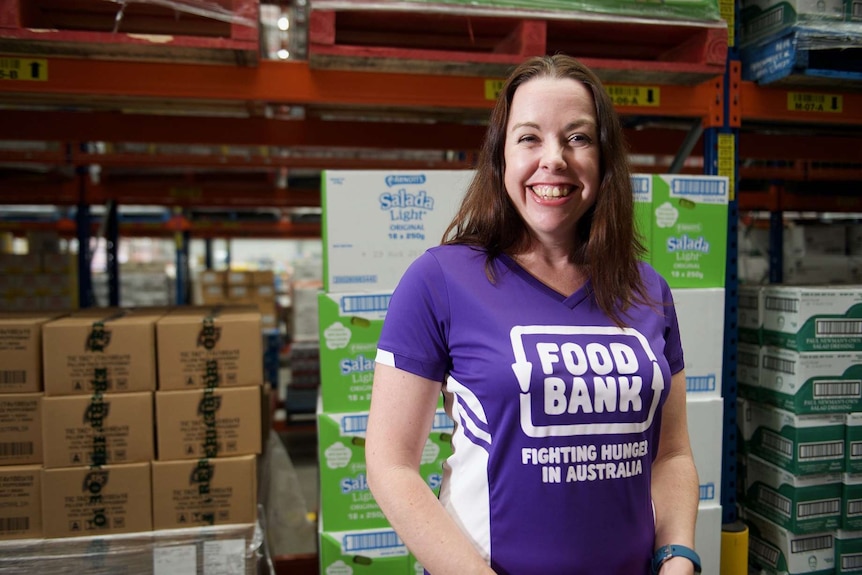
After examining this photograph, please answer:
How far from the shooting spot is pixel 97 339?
7.04 feet

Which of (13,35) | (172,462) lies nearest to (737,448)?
(172,462)

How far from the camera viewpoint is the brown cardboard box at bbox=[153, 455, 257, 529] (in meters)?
2.18

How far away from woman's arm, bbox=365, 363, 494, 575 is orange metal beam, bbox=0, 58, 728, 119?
139 cm

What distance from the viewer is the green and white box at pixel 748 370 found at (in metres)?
2.54

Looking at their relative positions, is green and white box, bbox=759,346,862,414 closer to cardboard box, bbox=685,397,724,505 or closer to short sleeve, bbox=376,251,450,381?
cardboard box, bbox=685,397,724,505

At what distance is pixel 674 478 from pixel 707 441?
1.18 metres

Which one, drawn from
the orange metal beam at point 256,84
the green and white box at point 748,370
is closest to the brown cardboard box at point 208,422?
the orange metal beam at point 256,84

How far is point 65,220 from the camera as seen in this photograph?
7539 mm

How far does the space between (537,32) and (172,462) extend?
204cm

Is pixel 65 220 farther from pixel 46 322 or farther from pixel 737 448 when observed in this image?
pixel 737 448

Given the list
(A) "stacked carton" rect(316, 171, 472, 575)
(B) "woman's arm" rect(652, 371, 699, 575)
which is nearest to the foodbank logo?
(A) "stacked carton" rect(316, 171, 472, 575)

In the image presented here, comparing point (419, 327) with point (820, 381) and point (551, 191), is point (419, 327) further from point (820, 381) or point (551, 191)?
point (820, 381)

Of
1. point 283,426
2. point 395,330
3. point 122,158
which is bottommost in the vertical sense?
point 283,426

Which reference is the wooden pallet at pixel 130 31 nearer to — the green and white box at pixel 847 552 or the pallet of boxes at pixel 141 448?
the pallet of boxes at pixel 141 448
